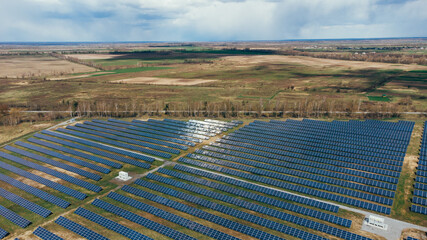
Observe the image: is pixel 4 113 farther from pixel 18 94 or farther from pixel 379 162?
pixel 379 162

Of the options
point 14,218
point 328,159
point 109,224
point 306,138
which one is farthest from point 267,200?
point 14,218

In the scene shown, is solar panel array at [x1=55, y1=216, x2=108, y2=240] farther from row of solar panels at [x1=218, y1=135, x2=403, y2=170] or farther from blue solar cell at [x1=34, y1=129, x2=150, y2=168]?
row of solar panels at [x1=218, y1=135, x2=403, y2=170]

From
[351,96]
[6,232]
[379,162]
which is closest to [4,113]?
[6,232]

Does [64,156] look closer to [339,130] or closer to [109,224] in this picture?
[109,224]

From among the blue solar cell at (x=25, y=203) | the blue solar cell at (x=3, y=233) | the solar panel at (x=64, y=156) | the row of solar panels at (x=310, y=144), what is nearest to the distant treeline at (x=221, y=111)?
the row of solar panels at (x=310, y=144)

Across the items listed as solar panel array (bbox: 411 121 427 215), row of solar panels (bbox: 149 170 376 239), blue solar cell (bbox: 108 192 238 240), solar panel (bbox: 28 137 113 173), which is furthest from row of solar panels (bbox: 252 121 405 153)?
solar panel (bbox: 28 137 113 173)

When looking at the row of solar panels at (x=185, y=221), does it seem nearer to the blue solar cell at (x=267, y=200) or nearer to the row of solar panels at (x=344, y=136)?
the blue solar cell at (x=267, y=200)
